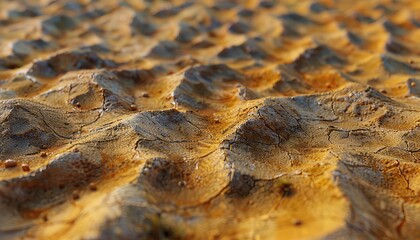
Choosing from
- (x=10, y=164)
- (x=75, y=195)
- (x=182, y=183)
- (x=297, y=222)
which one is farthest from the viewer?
(x=10, y=164)

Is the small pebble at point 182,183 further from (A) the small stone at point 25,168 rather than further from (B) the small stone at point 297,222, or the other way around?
(A) the small stone at point 25,168

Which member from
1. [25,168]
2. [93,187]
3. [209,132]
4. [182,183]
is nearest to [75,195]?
[93,187]

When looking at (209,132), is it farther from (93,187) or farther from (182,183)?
(93,187)

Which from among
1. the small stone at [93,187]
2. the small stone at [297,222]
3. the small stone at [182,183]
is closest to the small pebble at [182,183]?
the small stone at [182,183]

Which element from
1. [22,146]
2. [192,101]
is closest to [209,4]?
[192,101]

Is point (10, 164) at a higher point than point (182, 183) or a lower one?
higher

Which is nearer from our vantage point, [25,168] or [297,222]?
[297,222]

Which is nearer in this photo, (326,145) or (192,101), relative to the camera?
(326,145)

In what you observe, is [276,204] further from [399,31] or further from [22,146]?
[399,31]
